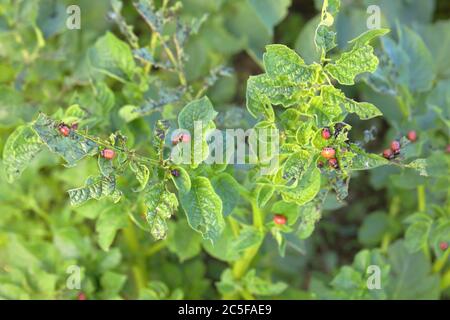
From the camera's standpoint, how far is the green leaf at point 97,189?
887 mm

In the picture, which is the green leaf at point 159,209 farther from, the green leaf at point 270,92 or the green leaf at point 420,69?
the green leaf at point 420,69

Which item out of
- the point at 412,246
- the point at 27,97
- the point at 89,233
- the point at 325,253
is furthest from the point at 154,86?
the point at 325,253

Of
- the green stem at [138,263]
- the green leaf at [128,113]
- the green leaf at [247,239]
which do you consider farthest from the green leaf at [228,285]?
the green leaf at [128,113]

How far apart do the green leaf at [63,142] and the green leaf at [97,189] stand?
0.12 ft

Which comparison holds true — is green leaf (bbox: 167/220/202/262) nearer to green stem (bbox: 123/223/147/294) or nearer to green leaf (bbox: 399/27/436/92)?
green stem (bbox: 123/223/147/294)

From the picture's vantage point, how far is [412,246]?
4.07ft

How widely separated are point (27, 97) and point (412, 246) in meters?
0.94

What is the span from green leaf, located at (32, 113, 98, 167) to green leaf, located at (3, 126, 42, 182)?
96 mm

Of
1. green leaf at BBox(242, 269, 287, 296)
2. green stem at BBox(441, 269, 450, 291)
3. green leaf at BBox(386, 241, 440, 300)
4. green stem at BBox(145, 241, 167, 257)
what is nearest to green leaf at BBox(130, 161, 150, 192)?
green leaf at BBox(242, 269, 287, 296)

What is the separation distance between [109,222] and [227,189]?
0.92ft

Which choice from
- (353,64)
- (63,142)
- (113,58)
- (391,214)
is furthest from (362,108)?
(391,214)

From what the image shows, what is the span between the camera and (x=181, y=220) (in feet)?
4.43

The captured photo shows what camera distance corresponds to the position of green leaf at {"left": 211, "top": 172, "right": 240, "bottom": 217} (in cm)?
103

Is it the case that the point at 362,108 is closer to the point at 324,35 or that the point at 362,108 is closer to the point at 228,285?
the point at 324,35
